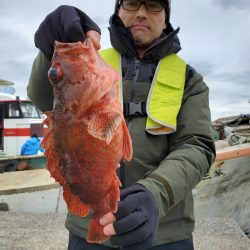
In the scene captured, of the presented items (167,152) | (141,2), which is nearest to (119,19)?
(141,2)

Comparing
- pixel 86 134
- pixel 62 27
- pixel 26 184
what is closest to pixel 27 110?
pixel 26 184

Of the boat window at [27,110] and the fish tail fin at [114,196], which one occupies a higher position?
the fish tail fin at [114,196]

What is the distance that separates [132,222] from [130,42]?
125 cm

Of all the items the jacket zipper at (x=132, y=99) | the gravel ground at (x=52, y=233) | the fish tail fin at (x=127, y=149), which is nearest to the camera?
the fish tail fin at (x=127, y=149)

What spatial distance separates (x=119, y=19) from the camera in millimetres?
2359

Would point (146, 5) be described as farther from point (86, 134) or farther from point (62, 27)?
point (86, 134)

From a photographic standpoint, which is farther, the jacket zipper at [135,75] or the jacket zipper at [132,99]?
the jacket zipper at [135,75]

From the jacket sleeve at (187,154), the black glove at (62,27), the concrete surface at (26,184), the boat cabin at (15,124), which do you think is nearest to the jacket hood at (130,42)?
the jacket sleeve at (187,154)

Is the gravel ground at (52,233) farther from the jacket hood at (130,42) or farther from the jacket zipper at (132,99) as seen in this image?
the jacket hood at (130,42)

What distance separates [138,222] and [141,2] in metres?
1.37

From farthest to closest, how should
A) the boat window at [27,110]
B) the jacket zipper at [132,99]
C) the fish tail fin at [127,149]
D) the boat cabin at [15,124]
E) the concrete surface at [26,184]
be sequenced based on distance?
the boat window at [27,110]
the boat cabin at [15,124]
the concrete surface at [26,184]
the jacket zipper at [132,99]
the fish tail fin at [127,149]

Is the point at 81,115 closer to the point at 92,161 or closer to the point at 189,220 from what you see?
the point at 92,161

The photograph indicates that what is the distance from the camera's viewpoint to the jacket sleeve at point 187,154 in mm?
1781

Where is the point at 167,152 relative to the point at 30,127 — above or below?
above
